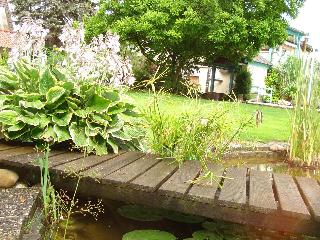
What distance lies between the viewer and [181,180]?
2.74 metres

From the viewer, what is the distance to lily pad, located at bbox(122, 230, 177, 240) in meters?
2.62

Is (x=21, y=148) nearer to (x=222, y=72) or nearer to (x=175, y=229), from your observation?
(x=175, y=229)

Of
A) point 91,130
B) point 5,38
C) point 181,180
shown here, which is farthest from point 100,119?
point 5,38

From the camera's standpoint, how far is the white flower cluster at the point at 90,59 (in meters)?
3.88

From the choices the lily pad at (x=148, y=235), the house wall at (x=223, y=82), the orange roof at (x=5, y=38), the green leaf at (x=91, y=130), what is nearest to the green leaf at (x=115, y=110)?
the green leaf at (x=91, y=130)

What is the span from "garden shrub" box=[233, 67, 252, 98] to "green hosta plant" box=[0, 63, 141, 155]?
22825mm

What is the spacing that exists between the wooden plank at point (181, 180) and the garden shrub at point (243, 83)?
75.5 ft

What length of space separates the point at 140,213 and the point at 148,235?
412mm

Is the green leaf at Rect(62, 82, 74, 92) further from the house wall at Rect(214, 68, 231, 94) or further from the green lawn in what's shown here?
the house wall at Rect(214, 68, 231, 94)

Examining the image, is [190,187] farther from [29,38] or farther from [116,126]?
[29,38]

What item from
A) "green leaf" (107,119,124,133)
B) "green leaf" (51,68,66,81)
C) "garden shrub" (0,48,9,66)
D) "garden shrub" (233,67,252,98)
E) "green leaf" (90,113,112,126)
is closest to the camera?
"green leaf" (90,113,112,126)

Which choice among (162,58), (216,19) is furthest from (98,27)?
(216,19)

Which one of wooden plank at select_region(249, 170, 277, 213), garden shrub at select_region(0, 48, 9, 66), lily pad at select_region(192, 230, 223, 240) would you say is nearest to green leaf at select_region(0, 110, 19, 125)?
lily pad at select_region(192, 230, 223, 240)

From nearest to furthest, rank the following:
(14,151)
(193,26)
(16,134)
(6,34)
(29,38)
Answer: (14,151)
(16,134)
(29,38)
(193,26)
(6,34)
